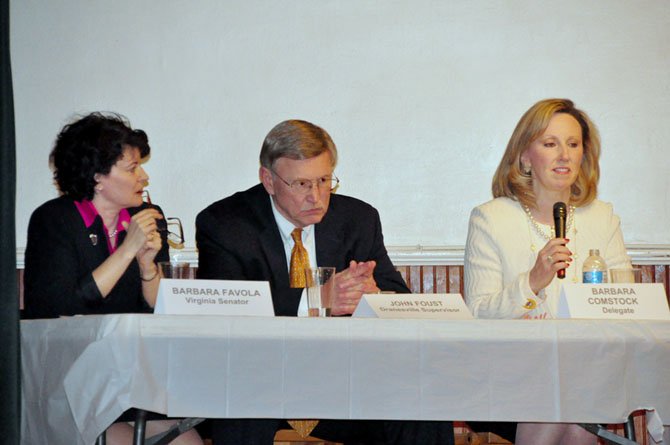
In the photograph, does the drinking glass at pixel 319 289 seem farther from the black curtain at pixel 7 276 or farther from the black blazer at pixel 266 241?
the black curtain at pixel 7 276

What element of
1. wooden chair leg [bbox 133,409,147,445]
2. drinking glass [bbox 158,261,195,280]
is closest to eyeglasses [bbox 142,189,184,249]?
drinking glass [bbox 158,261,195,280]

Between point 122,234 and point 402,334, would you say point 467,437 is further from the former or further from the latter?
point 402,334

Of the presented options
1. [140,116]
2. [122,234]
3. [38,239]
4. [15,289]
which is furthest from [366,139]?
[15,289]

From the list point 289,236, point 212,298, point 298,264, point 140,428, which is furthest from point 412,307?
point 289,236

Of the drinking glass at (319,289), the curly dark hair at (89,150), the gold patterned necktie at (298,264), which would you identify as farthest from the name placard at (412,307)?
the curly dark hair at (89,150)

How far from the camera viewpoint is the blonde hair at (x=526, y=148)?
12.1 ft

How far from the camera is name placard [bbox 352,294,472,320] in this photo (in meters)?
2.53

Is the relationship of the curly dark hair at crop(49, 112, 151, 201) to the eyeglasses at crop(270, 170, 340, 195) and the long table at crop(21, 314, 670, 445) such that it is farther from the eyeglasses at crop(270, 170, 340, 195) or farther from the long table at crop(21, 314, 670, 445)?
the long table at crop(21, 314, 670, 445)

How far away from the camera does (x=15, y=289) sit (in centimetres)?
191

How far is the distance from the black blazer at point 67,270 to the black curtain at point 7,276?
1.19 meters

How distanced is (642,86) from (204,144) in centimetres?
219

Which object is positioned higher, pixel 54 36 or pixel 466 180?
pixel 54 36

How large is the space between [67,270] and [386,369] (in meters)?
1.38

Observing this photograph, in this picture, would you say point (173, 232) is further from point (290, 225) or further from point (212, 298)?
point (212, 298)
